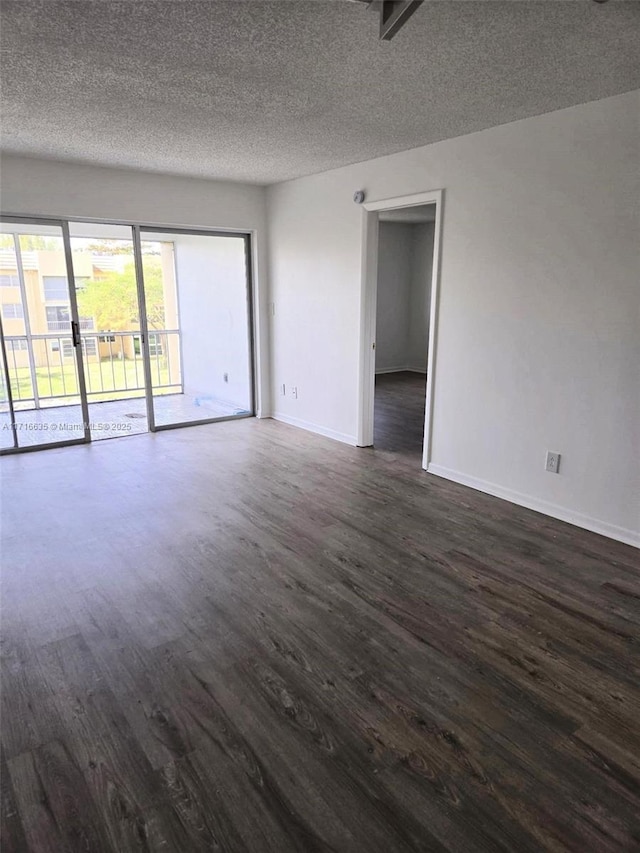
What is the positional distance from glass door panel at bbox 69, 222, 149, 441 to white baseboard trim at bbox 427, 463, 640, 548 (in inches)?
135

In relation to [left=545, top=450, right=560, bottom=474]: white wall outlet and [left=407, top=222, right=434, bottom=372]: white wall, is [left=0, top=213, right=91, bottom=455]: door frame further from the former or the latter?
[left=407, top=222, right=434, bottom=372]: white wall

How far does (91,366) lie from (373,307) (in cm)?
422

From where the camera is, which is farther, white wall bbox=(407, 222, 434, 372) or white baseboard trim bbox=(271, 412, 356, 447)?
white wall bbox=(407, 222, 434, 372)

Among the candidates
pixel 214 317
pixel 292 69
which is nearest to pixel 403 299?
pixel 214 317

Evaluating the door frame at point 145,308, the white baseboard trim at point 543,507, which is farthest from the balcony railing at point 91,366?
the white baseboard trim at point 543,507

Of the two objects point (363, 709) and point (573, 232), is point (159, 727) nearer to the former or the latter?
point (363, 709)

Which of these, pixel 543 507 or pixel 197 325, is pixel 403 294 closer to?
pixel 197 325

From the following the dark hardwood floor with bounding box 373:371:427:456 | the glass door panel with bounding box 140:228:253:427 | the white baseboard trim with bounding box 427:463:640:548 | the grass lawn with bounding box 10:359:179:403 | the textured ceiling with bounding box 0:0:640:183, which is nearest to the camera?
the textured ceiling with bounding box 0:0:640:183

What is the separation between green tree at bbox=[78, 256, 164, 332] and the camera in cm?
564

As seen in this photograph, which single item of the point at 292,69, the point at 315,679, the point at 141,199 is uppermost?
the point at 292,69

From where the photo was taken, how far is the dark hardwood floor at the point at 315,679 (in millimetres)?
1538

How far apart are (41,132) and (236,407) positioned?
3605mm

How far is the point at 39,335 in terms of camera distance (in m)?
5.06

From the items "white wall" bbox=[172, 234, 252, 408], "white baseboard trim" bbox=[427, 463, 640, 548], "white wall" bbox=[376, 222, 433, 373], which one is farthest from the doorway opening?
"white baseboard trim" bbox=[427, 463, 640, 548]
